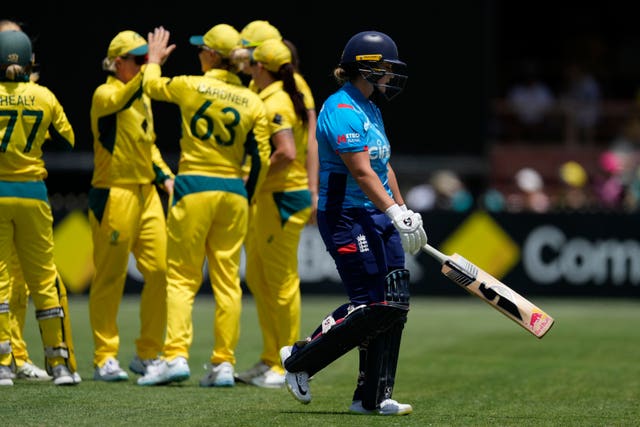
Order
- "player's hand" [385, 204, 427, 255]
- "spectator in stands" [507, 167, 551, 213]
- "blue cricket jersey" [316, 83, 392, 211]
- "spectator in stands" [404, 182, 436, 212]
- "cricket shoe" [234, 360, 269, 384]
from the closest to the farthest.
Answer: "player's hand" [385, 204, 427, 255] → "blue cricket jersey" [316, 83, 392, 211] → "cricket shoe" [234, 360, 269, 384] → "spectator in stands" [404, 182, 436, 212] → "spectator in stands" [507, 167, 551, 213]

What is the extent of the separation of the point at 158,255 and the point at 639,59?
1838 cm

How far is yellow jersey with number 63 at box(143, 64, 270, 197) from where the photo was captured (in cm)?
870

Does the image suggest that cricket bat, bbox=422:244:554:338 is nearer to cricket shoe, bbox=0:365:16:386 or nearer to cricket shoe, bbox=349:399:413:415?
cricket shoe, bbox=349:399:413:415

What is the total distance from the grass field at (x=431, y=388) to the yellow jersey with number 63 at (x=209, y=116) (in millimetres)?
1572

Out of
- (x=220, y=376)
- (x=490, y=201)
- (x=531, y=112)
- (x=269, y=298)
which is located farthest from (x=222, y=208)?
(x=531, y=112)

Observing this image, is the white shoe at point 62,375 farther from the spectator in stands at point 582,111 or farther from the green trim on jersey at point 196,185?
the spectator in stands at point 582,111

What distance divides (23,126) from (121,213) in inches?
41.2

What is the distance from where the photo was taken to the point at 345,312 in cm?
737

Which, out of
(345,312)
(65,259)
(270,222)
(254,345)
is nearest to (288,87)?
(270,222)

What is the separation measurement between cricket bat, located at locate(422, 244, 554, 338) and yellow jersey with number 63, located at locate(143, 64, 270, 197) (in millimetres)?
2039

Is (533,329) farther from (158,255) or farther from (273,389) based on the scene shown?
(158,255)

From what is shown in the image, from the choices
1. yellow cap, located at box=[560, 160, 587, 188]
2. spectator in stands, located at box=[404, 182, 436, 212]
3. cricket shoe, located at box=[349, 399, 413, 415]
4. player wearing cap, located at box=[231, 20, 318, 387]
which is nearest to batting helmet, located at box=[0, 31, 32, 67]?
player wearing cap, located at box=[231, 20, 318, 387]

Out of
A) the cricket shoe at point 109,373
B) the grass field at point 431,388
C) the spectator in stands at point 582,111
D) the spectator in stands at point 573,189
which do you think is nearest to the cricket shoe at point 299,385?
the grass field at point 431,388

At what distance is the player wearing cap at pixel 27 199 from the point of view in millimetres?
8422
